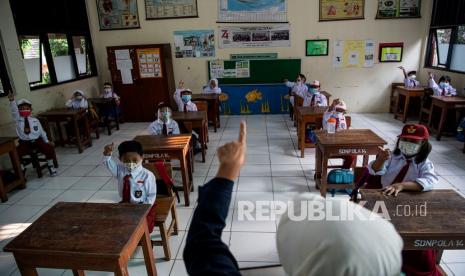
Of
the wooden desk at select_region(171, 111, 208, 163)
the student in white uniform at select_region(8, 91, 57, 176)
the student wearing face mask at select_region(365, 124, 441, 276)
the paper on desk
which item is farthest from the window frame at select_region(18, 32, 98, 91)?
the student wearing face mask at select_region(365, 124, 441, 276)

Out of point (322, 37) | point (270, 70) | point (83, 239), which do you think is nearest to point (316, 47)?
point (322, 37)

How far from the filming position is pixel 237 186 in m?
3.87

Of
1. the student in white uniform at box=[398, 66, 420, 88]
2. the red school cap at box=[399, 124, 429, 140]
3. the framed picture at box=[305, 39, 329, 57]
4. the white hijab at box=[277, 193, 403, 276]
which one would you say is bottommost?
the student in white uniform at box=[398, 66, 420, 88]

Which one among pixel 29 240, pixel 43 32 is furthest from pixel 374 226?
pixel 43 32

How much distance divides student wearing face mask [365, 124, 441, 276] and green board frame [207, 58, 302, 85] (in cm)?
530

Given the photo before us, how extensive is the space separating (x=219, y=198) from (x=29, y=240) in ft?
4.91

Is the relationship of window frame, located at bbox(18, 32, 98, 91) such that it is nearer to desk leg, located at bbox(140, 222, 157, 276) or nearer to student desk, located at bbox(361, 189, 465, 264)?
desk leg, located at bbox(140, 222, 157, 276)

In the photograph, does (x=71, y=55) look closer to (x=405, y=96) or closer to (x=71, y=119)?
(x=71, y=119)

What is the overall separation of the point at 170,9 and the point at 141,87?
206 centimetres

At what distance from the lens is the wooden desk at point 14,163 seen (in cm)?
373

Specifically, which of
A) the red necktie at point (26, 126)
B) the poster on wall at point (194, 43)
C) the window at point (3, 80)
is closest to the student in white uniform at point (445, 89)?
the poster on wall at point (194, 43)

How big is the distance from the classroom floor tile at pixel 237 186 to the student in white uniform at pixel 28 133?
423 millimetres

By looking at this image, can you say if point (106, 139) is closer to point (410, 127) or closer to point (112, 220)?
point (112, 220)

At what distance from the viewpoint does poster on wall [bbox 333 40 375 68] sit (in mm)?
7141
